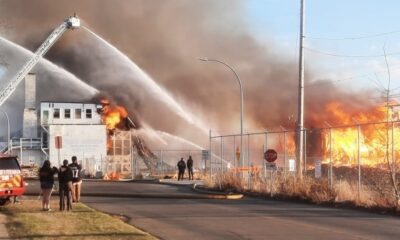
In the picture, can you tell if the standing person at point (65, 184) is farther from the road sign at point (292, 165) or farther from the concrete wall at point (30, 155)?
the concrete wall at point (30, 155)

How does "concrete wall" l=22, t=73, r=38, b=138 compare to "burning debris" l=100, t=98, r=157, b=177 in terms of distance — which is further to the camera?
"concrete wall" l=22, t=73, r=38, b=138

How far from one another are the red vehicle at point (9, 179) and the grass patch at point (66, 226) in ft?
5.81

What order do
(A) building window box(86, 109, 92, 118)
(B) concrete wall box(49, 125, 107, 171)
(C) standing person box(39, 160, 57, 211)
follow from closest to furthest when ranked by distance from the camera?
(C) standing person box(39, 160, 57, 211) → (B) concrete wall box(49, 125, 107, 171) → (A) building window box(86, 109, 92, 118)

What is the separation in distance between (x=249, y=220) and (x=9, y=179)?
27.8ft

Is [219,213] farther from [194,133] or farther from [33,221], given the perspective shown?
[194,133]

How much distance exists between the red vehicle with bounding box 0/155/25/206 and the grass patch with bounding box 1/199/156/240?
177 centimetres

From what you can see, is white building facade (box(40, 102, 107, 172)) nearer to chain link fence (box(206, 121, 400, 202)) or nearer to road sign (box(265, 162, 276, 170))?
chain link fence (box(206, 121, 400, 202))

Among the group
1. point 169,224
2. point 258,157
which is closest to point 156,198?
point 169,224

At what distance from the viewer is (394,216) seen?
17266 mm

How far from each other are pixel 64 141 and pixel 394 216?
49699mm

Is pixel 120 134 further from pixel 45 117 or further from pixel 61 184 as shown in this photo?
pixel 61 184

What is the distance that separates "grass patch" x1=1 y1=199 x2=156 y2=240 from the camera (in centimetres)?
1170

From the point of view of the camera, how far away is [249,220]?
1550 centimetres

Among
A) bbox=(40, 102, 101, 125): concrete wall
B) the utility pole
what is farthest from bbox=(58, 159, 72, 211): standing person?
bbox=(40, 102, 101, 125): concrete wall
